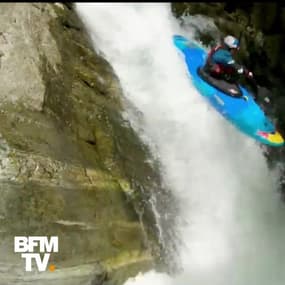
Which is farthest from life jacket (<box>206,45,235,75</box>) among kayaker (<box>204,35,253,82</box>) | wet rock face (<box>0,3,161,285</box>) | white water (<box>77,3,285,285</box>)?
wet rock face (<box>0,3,161,285</box>)

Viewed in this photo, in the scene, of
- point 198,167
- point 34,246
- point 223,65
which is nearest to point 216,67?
point 223,65

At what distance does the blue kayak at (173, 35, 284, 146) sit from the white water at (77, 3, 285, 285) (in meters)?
0.11

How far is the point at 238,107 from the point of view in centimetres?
762

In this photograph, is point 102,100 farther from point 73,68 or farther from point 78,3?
point 78,3

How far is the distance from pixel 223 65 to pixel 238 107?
514 millimetres

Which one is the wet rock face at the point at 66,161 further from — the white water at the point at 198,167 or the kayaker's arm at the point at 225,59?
the kayaker's arm at the point at 225,59

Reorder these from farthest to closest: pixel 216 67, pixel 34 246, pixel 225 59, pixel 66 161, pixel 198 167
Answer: pixel 216 67 < pixel 225 59 < pixel 198 167 < pixel 66 161 < pixel 34 246

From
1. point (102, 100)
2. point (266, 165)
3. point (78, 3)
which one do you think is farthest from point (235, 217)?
point (78, 3)

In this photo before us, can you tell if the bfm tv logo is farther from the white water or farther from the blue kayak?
the blue kayak

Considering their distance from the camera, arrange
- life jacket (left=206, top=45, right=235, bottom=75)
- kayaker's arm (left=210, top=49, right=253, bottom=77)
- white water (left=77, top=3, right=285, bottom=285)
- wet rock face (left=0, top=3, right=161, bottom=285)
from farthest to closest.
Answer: life jacket (left=206, top=45, right=235, bottom=75) → kayaker's arm (left=210, top=49, right=253, bottom=77) → white water (left=77, top=3, right=285, bottom=285) → wet rock face (left=0, top=3, right=161, bottom=285)

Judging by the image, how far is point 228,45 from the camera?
25.7 ft

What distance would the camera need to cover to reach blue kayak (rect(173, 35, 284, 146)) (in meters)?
7.57

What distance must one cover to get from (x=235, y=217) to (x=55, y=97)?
8.27ft

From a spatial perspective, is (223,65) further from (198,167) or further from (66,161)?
(66,161)
